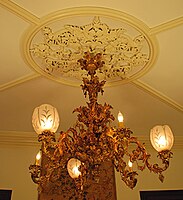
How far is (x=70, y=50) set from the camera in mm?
2334

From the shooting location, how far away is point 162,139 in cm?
202

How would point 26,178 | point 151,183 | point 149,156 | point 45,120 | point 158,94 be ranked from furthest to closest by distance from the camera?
1. point 151,183
2. point 26,178
3. point 158,94
4. point 149,156
5. point 45,120

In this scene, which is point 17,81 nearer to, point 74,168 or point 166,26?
point 74,168

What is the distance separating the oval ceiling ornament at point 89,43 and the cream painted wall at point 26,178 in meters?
1.49

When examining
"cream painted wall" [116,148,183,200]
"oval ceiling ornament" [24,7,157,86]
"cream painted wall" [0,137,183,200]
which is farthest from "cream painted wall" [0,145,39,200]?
"oval ceiling ornament" [24,7,157,86]

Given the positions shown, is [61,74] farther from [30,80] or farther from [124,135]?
[124,135]

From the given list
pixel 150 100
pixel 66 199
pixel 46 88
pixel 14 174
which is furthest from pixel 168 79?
pixel 14 174

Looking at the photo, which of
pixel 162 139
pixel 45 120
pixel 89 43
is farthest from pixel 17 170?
pixel 162 139

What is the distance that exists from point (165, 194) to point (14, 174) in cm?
196

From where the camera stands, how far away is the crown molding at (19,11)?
6.27 feet

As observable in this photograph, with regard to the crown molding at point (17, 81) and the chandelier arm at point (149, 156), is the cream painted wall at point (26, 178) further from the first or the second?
the chandelier arm at point (149, 156)

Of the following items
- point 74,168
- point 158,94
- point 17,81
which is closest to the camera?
point 74,168

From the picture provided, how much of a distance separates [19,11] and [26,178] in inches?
89.2

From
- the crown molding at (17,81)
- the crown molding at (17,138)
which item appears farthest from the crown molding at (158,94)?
the crown molding at (17,138)
